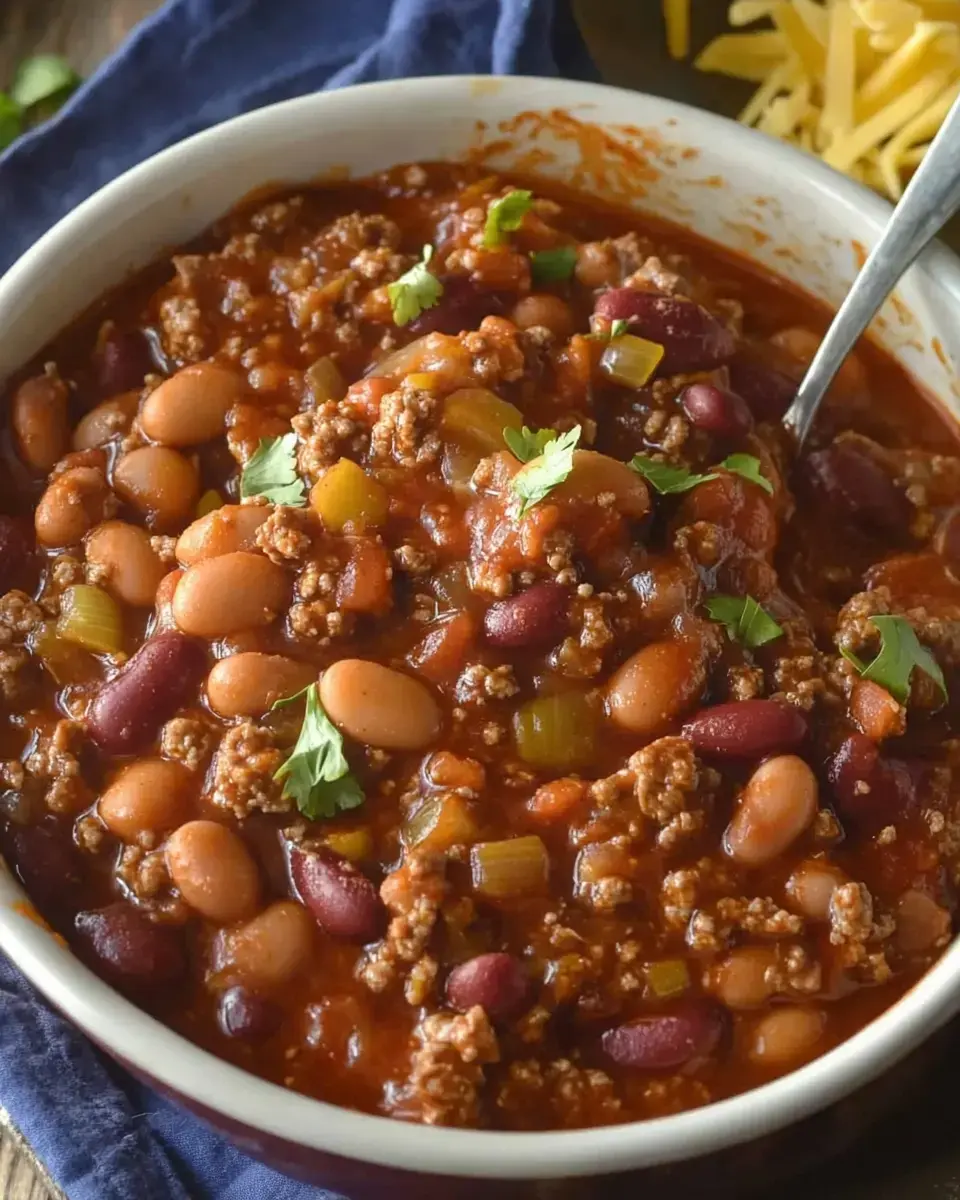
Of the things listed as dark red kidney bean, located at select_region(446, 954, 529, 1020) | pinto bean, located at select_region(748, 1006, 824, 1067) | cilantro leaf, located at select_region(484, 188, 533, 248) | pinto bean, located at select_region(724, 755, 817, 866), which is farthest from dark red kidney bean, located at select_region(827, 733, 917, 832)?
cilantro leaf, located at select_region(484, 188, 533, 248)

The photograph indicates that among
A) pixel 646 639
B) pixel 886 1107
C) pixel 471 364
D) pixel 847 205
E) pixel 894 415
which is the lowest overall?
pixel 886 1107

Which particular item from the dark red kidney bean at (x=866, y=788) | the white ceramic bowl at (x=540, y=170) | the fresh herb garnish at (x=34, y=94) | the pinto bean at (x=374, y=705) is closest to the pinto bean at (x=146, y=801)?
the pinto bean at (x=374, y=705)

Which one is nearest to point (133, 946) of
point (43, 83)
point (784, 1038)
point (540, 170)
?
point (784, 1038)

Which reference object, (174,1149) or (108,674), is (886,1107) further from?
(108,674)

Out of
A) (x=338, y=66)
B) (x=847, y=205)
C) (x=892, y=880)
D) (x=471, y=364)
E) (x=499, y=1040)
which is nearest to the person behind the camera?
(x=499, y=1040)

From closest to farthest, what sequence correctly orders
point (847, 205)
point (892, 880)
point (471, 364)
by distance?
point (892, 880) < point (471, 364) < point (847, 205)

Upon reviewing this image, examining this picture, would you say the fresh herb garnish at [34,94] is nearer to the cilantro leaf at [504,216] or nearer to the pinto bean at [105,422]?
the pinto bean at [105,422]

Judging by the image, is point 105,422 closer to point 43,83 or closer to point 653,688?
point 653,688

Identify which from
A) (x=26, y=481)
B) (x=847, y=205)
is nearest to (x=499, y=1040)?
(x=26, y=481)
